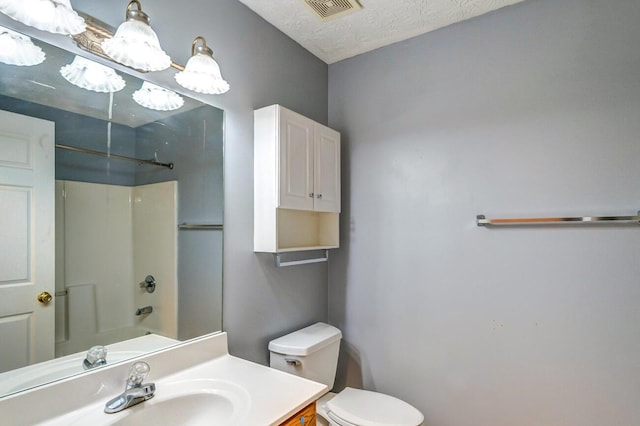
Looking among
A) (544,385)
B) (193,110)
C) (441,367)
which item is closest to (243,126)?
(193,110)

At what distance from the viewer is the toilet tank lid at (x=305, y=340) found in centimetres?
170

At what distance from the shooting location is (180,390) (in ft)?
3.94

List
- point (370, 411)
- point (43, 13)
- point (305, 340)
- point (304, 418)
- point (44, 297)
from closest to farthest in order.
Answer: point (43, 13) → point (44, 297) → point (304, 418) → point (370, 411) → point (305, 340)

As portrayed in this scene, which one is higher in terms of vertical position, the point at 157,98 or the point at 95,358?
the point at 157,98

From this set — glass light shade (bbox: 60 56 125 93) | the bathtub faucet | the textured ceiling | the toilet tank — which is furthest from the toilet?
the textured ceiling

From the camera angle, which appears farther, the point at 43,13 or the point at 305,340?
the point at 305,340

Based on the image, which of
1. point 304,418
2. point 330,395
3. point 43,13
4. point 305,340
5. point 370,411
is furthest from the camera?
point 330,395

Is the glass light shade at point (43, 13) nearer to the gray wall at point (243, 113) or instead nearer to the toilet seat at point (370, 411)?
the gray wall at point (243, 113)

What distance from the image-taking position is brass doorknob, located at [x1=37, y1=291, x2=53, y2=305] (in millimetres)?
1021

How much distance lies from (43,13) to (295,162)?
1076 millimetres

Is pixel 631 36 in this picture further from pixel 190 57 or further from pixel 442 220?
pixel 190 57

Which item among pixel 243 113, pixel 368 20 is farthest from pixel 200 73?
→ pixel 368 20

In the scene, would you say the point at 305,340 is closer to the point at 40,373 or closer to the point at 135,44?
the point at 40,373

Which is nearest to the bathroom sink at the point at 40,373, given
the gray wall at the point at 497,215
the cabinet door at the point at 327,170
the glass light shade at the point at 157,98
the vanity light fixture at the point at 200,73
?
the glass light shade at the point at 157,98
